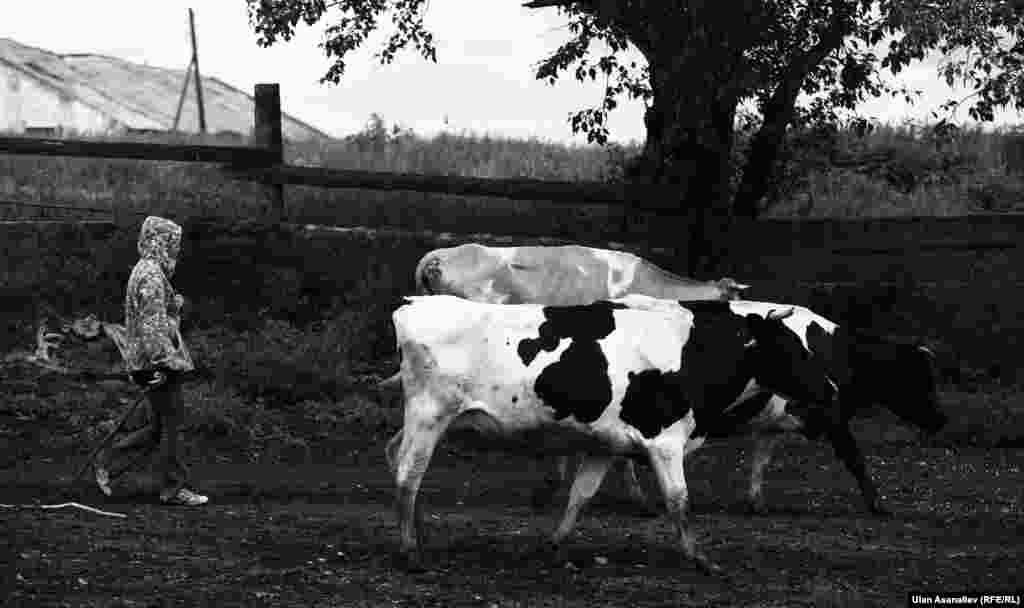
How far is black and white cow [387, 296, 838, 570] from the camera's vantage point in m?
9.80

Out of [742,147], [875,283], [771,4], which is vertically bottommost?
[875,283]

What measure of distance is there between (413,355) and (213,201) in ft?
33.3

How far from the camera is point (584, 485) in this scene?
1024 cm

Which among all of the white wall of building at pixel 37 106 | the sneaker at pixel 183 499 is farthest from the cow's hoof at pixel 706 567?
the white wall of building at pixel 37 106

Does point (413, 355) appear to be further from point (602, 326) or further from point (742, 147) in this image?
point (742, 147)

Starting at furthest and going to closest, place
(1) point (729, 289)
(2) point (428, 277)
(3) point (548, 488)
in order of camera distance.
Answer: (2) point (428, 277) → (1) point (729, 289) → (3) point (548, 488)

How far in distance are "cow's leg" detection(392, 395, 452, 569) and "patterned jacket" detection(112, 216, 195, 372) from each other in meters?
2.32

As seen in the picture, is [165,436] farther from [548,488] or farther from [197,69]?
[197,69]

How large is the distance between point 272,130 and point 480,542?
356 inches

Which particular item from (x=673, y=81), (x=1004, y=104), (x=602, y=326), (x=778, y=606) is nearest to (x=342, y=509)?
(x=602, y=326)

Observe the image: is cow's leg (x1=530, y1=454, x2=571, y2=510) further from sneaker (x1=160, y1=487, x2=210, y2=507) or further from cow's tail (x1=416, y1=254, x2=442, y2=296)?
cow's tail (x1=416, y1=254, x2=442, y2=296)

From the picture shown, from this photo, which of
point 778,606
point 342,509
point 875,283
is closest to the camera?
point 778,606

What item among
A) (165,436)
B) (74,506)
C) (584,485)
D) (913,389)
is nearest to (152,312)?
(165,436)

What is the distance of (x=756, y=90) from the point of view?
1603 cm
